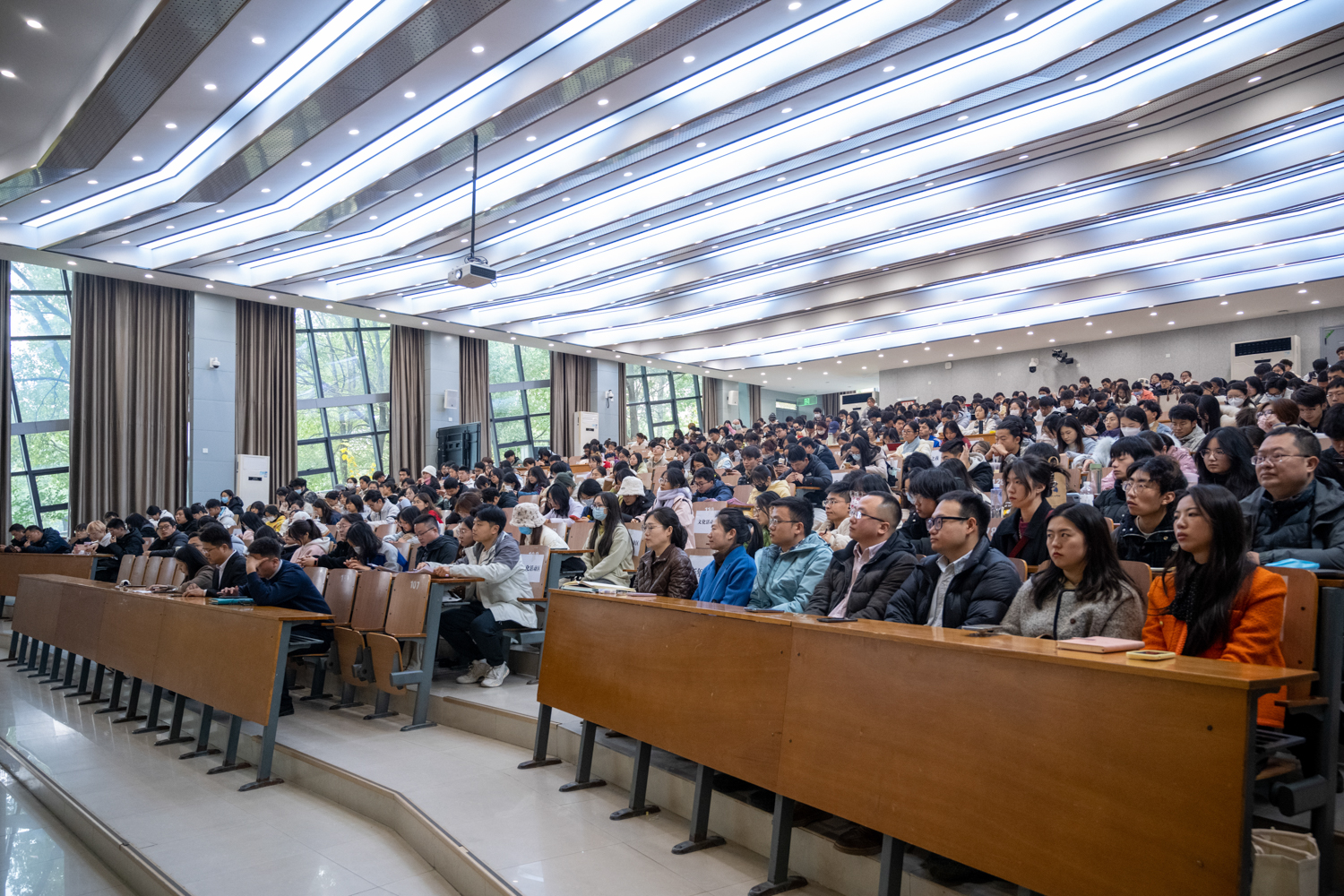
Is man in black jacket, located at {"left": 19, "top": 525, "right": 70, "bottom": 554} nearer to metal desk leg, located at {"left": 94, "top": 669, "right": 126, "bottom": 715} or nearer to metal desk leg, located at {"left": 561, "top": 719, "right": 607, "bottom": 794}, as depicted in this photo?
metal desk leg, located at {"left": 94, "top": 669, "right": 126, "bottom": 715}

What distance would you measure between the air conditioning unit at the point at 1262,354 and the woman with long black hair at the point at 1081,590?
13.9 m

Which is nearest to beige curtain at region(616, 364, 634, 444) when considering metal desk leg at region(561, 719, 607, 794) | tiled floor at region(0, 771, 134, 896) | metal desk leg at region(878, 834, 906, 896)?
tiled floor at region(0, 771, 134, 896)

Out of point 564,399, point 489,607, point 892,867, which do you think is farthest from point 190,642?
point 564,399

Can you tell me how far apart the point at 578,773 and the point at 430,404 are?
1316 centimetres

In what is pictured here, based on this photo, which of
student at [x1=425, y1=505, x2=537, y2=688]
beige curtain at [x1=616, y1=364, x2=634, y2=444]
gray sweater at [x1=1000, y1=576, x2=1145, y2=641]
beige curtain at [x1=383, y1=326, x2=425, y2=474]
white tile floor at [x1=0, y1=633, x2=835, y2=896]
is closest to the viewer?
gray sweater at [x1=1000, y1=576, x2=1145, y2=641]

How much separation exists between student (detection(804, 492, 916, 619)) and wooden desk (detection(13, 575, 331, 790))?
2.40m

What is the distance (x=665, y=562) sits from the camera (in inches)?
158

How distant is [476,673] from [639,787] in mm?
2070

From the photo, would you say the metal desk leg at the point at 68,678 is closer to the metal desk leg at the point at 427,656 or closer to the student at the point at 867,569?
the metal desk leg at the point at 427,656

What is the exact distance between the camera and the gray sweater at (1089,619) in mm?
2283

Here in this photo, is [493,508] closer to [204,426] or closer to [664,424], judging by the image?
[204,426]

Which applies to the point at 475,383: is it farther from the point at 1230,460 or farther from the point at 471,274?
the point at 1230,460

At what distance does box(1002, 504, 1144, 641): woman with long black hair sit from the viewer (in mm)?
2299

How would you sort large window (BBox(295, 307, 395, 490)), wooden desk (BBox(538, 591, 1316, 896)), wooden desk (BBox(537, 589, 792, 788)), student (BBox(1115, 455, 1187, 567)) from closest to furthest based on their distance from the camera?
wooden desk (BBox(538, 591, 1316, 896))
wooden desk (BBox(537, 589, 792, 788))
student (BBox(1115, 455, 1187, 567))
large window (BBox(295, 307, 395, 490))
